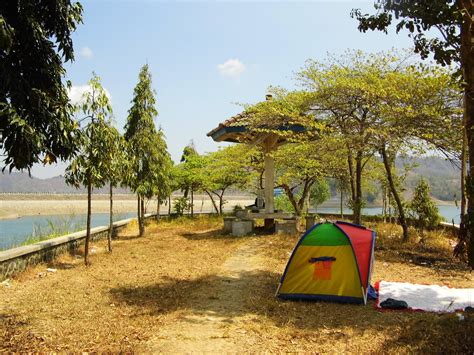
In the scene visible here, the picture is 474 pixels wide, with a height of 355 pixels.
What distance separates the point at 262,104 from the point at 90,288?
10.4 m

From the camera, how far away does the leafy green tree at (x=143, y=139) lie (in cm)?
1706

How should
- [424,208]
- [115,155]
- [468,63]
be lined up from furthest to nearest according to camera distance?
[424,208] → [115,155] → [468,63]

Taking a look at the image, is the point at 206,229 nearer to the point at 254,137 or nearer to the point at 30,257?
the point at 254,137

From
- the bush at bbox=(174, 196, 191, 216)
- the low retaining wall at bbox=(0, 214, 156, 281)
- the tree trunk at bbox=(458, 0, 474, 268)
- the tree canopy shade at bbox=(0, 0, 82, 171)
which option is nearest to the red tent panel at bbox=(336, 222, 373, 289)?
the tree trunk at bbox=(458, 0, 474, 268)

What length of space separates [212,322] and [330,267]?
8.83ft

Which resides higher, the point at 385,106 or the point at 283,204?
the point at 385,106

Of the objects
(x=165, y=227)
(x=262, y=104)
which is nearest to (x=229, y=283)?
(x=262, y=104)

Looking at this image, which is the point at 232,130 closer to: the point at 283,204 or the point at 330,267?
the point at 330,267

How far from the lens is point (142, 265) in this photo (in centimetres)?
1117

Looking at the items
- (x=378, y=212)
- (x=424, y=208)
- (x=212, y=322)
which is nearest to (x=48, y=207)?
(x=378, y=212)

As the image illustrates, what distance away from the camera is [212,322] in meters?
6.38

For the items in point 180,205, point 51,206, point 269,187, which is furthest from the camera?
point 51,206

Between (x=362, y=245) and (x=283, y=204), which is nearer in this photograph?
(x=362, y=245)

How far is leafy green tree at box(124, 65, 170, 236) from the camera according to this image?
17.1 m
